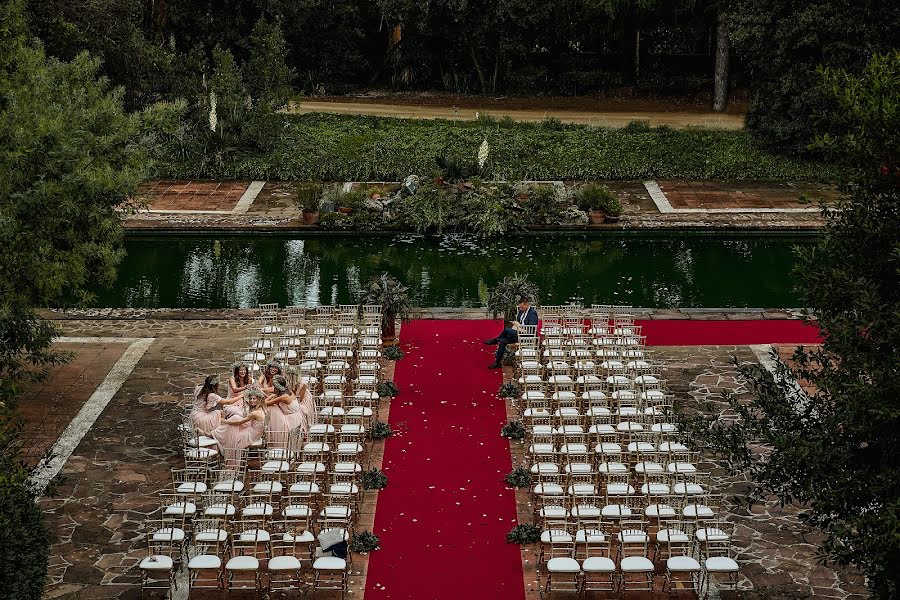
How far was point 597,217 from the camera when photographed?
33.7 metres

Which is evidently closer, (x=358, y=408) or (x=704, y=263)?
(x=358, y=408)

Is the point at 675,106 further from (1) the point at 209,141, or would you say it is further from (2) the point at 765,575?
(2) the point at 765,575

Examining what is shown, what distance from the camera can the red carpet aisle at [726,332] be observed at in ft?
79.5

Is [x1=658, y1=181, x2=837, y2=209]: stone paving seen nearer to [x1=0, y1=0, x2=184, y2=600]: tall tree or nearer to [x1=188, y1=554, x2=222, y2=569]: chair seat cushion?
[x1=0, y1=0, x2=184, y2=600]: tall tree

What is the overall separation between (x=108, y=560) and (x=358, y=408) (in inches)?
181

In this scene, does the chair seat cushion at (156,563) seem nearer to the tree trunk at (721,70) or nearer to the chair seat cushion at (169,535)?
the chair seat cushion at (169,535)

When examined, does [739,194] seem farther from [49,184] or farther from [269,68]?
[49,184]

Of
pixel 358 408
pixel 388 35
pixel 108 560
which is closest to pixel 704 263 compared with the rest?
pixel 358 408

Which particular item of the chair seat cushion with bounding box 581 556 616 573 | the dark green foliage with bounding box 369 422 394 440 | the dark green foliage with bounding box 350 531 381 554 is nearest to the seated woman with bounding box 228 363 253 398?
the dark green foliage with bounding box 369 422 394 440

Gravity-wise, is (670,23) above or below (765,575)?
above

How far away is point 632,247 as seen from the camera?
108ft

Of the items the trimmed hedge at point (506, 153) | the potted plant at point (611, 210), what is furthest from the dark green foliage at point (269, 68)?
the potted plant at point (611, 210)

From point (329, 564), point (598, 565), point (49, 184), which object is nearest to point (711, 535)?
point (598, 565)

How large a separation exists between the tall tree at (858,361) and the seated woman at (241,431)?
23.8 feet
